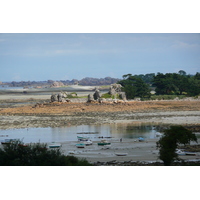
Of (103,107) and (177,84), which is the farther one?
(177,84)

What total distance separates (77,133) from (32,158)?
879 centimetres

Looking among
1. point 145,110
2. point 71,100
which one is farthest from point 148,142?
point 71,100

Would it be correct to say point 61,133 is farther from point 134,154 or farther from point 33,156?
point 33,156

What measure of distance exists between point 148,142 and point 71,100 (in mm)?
19608

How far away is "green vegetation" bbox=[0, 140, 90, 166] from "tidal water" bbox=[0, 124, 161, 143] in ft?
20.5

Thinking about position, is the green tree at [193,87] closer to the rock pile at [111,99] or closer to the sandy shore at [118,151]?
the rock pile at [111,99]

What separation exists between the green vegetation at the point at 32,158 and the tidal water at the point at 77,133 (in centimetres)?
626

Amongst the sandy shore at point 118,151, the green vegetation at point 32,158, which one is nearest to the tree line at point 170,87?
the sandy shore at point 118,151

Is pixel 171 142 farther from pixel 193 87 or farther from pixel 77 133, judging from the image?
pixel 193 87

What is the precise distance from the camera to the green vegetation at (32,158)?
11234mm

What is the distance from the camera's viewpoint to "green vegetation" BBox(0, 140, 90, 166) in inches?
442

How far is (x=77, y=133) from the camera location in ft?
66.4

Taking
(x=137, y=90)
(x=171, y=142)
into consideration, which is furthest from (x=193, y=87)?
(x=171, y=142)

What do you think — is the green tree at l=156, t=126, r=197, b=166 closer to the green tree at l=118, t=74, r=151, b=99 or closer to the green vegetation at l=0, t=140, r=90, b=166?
the green vegetation at l=0, t=140, r=90, b=166
